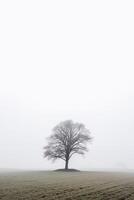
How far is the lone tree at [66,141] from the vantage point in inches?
2697

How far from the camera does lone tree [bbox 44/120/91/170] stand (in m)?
68.5

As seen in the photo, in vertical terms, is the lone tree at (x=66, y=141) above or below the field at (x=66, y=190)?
above

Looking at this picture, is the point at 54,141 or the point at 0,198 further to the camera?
the point at 54,141

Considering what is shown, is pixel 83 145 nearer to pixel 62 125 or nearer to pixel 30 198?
pixel 62 125

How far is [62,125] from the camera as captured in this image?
2776 inches

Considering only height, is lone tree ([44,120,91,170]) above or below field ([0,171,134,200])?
above

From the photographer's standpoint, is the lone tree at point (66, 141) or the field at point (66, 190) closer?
the field at point (66, 190)

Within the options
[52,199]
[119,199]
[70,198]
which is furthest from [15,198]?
[119,199]

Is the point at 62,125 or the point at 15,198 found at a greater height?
the point at 62,125

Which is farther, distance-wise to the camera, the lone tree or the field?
the lone tree

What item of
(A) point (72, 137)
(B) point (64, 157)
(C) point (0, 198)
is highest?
(A) point (72, 137)

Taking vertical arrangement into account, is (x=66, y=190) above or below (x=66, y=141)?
below

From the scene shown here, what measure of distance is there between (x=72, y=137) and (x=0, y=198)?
52.1m

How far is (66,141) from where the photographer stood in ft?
226
